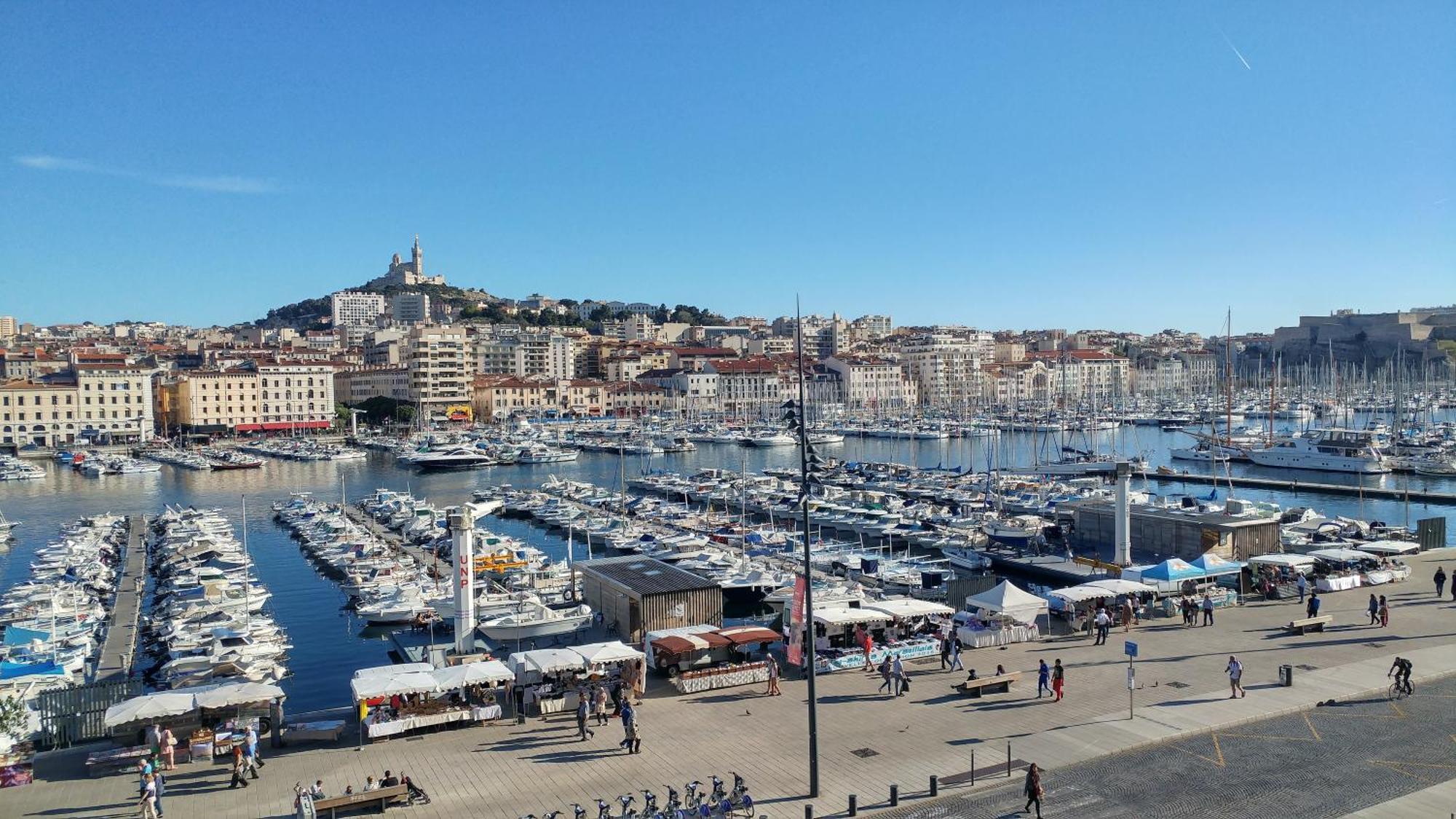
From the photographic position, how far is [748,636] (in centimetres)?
1379

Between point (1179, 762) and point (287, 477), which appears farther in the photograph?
point (287, 477)

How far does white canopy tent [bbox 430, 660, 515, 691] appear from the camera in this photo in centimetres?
1153

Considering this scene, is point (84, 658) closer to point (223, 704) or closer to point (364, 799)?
point (223, 704)

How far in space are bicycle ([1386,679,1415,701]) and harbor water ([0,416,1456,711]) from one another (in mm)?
14232

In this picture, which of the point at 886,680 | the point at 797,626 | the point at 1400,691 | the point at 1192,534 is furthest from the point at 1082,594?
the point at 1192,534

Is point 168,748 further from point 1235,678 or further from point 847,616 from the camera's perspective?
point 1235,678

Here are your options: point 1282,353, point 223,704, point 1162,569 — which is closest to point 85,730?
point 223,704

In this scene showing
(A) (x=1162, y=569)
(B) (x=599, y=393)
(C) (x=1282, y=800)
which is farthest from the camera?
(B) (x=599, y=393)

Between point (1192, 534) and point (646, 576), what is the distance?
12117mm

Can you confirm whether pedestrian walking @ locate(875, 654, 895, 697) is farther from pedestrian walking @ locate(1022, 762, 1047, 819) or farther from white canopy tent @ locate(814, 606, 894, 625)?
pedestrian walking @ locate(1022, 762, 1047, 819)

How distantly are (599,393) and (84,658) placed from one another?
8062 cm

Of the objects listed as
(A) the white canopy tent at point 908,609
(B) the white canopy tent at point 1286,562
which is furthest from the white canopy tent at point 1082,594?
(B) the white canopy tent at point 1286,562

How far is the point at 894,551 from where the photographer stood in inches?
1199

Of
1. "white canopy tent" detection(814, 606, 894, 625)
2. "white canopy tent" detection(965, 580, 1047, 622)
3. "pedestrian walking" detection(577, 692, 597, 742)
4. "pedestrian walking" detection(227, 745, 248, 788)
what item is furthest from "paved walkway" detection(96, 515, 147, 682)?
"white canopy tent" detection(965, 580, 1047, 622)
